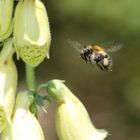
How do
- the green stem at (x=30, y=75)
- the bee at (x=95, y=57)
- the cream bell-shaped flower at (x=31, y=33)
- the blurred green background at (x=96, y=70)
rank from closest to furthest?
Answer: the cream bell-shaped flower at (x=31, y=33)
the green stem at (x=30, y=75)
the bee at (x=95, y=57)
the blurred green background at (x=96, y=70)

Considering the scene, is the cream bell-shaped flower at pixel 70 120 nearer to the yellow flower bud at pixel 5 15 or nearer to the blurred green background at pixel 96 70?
the yellow flower bud at pixel 5 15

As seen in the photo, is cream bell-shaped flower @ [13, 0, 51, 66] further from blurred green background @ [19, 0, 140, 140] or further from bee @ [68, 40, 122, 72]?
blurred green background @ [19, 0, 140, 140]

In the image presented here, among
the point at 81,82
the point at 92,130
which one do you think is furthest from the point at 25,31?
the point at 81,82

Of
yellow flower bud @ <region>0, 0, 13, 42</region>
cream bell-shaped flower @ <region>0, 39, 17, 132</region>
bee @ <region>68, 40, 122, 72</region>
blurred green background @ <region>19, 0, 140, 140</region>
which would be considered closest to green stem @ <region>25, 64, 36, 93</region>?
cream bell-shaped flower @ <region>0, 39, 17, 132</region>

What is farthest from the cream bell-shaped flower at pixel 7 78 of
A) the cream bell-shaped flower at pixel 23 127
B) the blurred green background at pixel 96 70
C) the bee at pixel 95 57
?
the blurred green background at pixel 96 70

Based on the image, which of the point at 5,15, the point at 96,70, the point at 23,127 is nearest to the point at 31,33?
the point at 5,15

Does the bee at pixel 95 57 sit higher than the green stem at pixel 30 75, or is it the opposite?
the green stem at pixel 30 75
